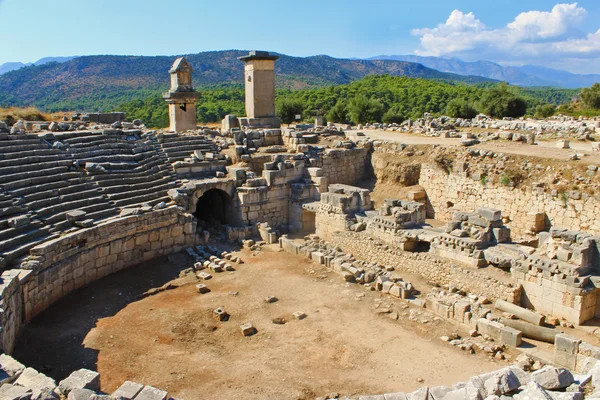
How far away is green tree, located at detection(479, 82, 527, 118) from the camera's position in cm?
3588

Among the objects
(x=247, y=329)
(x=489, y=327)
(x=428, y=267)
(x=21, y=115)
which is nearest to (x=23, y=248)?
(x=247, y=329)

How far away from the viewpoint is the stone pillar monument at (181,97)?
2266cm

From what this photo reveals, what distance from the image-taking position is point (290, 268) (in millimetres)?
14648

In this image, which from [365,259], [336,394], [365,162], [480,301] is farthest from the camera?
[365,162]

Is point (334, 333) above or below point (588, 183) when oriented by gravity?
below

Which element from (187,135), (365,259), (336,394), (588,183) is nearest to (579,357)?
(336,394)

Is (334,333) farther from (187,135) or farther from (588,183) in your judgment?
(187,135)

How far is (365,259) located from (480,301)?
396 cm

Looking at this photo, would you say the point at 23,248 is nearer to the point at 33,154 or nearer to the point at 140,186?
the point at 33,154

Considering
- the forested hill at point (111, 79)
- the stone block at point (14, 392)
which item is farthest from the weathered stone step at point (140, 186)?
the forested hill at point (111, 79)

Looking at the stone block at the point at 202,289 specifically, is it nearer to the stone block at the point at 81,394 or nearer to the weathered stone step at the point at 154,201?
the weathered stone step at the point at 154,201

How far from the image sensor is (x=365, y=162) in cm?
2211

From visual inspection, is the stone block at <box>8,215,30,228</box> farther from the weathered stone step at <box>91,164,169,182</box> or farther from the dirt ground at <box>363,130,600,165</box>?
the dirt ground at <box>363,130,600,165</box>

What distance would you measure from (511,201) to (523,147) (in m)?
3.81
